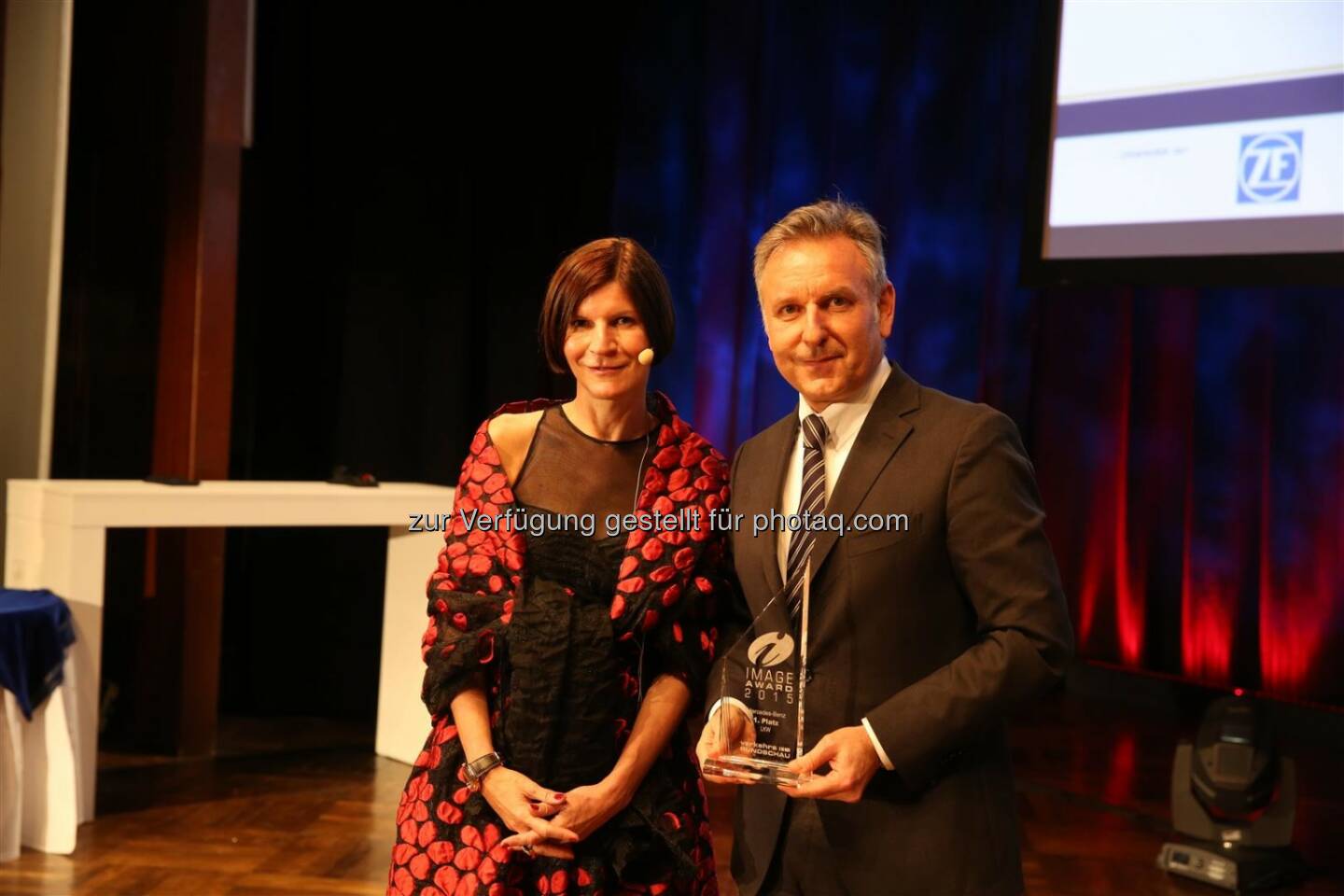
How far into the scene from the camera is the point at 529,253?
6293 millimetres

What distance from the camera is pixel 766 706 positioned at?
1695 millimetres

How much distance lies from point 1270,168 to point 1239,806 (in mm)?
2103

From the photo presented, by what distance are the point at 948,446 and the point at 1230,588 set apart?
5000mm

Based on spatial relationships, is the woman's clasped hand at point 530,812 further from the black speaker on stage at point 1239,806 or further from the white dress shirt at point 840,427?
the black speaker on stage at point 1239,806

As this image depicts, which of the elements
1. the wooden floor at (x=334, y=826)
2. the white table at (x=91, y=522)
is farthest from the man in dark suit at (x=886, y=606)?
the white table at (x=91, y=522)

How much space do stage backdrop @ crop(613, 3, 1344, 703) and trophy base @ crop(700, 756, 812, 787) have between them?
5.03m

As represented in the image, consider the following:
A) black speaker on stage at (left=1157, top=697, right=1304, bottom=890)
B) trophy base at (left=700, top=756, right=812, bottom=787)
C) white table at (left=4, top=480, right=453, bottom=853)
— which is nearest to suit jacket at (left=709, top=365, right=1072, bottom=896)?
trophy base at (left=700, top=756, right=812, bottom=787)

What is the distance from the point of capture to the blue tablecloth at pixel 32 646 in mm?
3672

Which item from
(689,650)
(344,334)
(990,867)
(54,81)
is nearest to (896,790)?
(990,867)

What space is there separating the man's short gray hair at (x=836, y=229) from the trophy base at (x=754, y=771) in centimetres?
66

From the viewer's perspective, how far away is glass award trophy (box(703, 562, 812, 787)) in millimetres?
1658

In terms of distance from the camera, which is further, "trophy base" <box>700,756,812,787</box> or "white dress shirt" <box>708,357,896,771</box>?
"white dress shirt" <box>708,357,896,771</box>

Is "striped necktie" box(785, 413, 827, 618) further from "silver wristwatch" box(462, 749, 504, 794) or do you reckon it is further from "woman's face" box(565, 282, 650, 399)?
"silver wristwatch" box(462, 749, 504, 794)

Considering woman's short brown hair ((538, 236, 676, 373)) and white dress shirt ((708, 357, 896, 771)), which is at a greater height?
woman's short brown hair ((538, 236, 676, 373))
